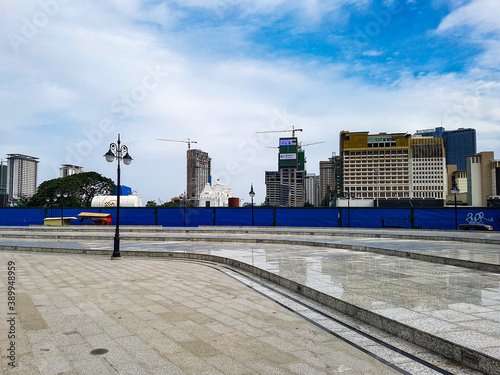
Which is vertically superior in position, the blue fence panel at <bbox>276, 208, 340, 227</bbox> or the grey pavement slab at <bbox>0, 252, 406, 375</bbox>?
the blue fence panel at <bbox>276, 208, 340, 227</bbox>

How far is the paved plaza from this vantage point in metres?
4.22

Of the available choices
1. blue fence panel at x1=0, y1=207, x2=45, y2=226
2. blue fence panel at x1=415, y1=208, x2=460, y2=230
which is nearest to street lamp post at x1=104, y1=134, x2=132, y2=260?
blue fence panel at x1=415, y1=208, x2=460, y2=230

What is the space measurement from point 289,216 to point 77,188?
58.8m

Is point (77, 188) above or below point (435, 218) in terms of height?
above

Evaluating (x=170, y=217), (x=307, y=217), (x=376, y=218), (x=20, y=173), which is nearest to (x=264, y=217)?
(x=307, y=217)

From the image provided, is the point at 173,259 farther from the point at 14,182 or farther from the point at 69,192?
the point at 14,182

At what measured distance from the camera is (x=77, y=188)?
2894 inches

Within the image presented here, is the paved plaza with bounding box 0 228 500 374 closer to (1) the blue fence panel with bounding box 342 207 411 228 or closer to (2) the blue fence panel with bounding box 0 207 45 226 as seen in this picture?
(1) the blue fence panel with bounding box 342 207 411 228

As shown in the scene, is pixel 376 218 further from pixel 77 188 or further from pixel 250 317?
pixel 77 188

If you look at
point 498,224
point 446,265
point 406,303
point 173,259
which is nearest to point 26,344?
point 406,303

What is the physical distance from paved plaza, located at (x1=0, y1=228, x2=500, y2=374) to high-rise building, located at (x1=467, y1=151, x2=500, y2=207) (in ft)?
605

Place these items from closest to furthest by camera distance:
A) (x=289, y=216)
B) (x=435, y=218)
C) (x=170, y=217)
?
(x=435, y=218), (x=289, y=216), (x=170, y=217)

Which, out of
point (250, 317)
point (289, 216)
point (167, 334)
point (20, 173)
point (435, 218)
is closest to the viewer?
point (167, 334)

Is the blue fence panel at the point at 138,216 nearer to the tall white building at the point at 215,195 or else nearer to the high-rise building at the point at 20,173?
the tall white building at the point at 215,195
